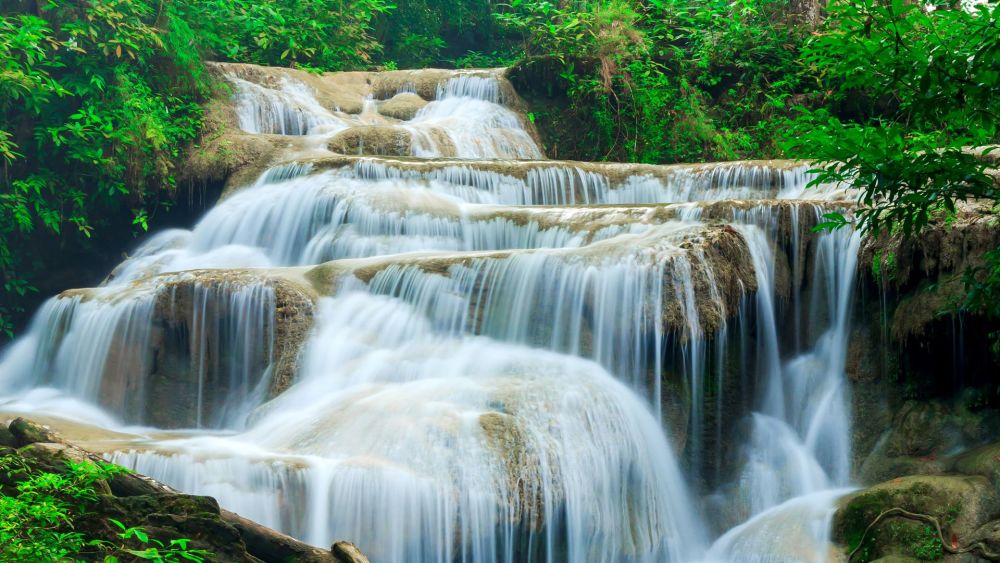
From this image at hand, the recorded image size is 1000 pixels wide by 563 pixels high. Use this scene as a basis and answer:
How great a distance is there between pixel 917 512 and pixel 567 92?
10.3 metres

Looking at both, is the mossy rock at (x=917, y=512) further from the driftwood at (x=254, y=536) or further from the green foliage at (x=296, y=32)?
the green foliage at (x=296, y=32)

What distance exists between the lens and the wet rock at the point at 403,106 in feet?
47.0

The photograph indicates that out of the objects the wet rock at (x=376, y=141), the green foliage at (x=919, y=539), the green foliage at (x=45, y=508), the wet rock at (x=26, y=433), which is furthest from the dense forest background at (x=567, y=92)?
the wet rock at (x=26, y=433)

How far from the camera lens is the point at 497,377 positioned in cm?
676

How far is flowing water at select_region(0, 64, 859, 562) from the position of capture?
565 cm

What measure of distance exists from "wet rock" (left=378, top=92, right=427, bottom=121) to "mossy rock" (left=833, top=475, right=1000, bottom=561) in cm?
1015

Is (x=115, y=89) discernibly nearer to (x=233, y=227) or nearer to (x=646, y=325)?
(x=233, y=227)

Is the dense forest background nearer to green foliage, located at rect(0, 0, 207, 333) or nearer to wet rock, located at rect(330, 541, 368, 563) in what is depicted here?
green foliage, located at rect(0, 0, 207, 333)

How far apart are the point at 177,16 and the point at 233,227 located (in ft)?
13.1

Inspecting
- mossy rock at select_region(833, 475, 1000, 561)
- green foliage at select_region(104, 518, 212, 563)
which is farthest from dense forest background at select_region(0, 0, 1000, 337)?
green foliage at select_region(104, 518, 212, 563)

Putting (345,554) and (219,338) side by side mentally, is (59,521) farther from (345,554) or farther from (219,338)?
(219,338)

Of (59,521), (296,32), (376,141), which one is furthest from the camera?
(296,32)

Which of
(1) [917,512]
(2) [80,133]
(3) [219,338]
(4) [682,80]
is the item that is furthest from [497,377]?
(4) [682,80]

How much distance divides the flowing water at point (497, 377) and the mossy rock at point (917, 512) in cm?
Result: 26
